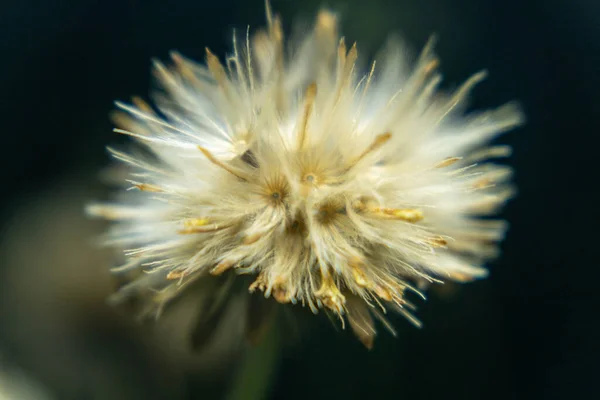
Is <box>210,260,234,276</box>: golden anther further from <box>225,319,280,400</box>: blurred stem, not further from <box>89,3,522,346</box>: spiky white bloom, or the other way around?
<box>225,319,280,400</box>: blurred stem

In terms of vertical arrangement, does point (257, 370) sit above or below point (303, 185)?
below

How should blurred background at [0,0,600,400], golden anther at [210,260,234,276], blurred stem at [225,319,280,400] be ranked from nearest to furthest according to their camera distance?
golden anther at [210,260,234,276] < blurred stem at [225,319,280,400] < blurred background at [0,0,600,400]

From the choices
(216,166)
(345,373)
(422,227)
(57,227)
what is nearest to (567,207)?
(345,373)

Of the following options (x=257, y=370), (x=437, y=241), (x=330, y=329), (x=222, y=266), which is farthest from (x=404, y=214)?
(x=330, y=329)

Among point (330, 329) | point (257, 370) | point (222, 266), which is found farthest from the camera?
point (330, 329)

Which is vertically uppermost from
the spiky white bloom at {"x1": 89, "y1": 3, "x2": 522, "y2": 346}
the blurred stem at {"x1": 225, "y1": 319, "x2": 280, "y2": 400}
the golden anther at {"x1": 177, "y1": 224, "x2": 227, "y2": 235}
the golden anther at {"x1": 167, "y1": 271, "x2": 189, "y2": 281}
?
the spiky white bloom at {"x1": 89, "y1": 3, "x2": 522, "y2": 346}

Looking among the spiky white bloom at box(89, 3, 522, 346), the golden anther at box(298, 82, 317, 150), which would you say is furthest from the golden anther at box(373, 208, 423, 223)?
the golden anther at box(298, 82, 317, 150)

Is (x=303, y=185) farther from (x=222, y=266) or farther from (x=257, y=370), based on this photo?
(x=257, y=370)
